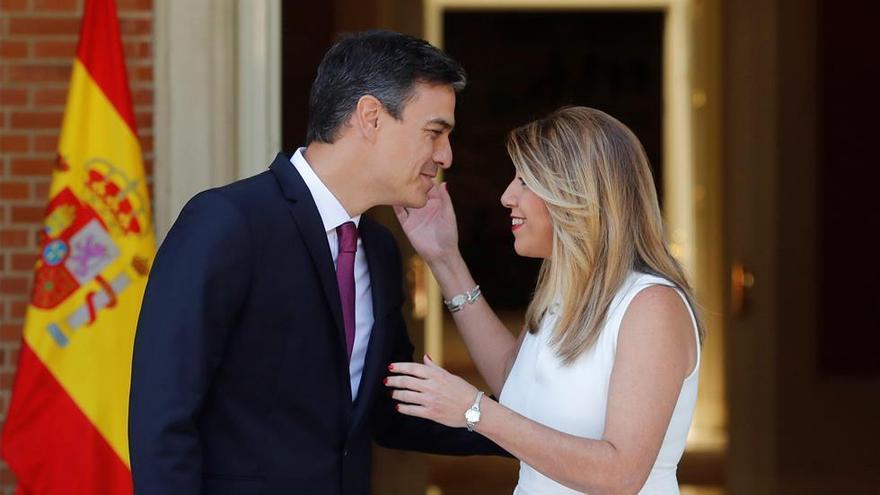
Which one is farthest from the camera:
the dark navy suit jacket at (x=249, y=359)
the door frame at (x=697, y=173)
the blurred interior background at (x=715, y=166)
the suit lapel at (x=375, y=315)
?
the door frame at (x=697, y=173)

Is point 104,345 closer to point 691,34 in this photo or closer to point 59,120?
point 59,120

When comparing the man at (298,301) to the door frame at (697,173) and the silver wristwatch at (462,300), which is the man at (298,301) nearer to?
the silver wristwatch at (462,300)

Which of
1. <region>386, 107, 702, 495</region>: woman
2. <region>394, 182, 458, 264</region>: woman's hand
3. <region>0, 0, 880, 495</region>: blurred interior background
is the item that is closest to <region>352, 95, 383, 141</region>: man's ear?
<region>386, 107, 702, 495</region>: woman

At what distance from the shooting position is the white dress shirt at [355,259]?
7.66 ft

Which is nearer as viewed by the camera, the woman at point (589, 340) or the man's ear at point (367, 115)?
the woman at point (589, 340)

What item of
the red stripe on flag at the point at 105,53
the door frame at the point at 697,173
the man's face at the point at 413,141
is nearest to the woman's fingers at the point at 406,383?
the man's face at the point at 413,141

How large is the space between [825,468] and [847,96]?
188cm

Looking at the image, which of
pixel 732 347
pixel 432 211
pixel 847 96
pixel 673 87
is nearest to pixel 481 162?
pixel 673 87

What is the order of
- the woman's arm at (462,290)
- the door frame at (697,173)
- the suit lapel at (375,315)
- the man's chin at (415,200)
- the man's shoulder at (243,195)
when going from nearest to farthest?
1. the man's shoulder at (243,195)
2. the suit lapel at (375,315)
3. the man's chin at (415,200)
4. the woman's arm at (462,290)
5. the door frame at (697,173)

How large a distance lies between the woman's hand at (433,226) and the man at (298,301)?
194 mm

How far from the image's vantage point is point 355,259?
239 cm

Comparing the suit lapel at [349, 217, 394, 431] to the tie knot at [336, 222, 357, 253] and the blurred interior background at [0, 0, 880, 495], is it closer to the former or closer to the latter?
the tie knot at [336, 222, 357, 253]

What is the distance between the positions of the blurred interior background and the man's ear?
4.30 feet

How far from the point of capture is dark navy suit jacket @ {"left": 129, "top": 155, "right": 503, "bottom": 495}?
6.72 feet
